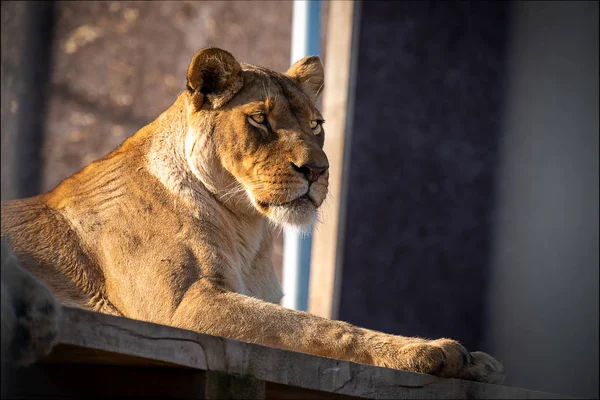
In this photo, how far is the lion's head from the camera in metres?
3.88

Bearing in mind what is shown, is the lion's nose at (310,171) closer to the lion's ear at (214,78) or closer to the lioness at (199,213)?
the lioness at (199,213)

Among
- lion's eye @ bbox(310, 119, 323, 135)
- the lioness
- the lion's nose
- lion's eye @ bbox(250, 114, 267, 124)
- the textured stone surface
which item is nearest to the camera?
the lioness

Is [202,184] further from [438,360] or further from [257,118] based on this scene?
[438,360]

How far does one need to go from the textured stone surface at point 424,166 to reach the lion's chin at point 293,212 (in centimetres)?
464

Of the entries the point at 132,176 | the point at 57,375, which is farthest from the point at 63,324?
the point at 132,176

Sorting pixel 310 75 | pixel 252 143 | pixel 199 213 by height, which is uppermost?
pixel 310 75

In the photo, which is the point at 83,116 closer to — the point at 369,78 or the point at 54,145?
the point at 54,145

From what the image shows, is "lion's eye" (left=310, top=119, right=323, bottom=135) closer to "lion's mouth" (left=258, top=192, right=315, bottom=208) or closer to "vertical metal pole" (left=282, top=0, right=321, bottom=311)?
"lion's mouth" (left=258, top=192, right=315, bottom=208)

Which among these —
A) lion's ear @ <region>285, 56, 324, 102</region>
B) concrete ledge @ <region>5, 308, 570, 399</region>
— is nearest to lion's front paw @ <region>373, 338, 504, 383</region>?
concrete ledge @ <region>5, 308, 570, 399</region>

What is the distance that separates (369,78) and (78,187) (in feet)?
16.7

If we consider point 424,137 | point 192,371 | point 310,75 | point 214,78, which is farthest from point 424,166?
point 192,371

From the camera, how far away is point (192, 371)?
2.78 metres

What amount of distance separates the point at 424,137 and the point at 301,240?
3.42 meters

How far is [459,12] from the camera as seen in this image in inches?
368
